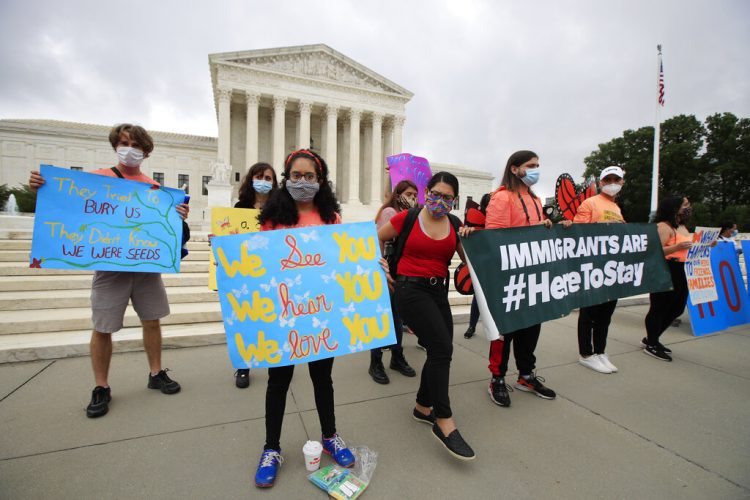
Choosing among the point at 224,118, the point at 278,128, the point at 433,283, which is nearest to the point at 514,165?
the point at 433,283

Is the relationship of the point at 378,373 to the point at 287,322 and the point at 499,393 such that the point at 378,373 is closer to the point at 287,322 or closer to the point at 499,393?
the point at 499,393

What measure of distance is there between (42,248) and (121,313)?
0.73 m

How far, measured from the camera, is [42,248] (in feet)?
7.95

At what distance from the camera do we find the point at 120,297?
9.05 feet

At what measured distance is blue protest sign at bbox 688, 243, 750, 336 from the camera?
3918mm

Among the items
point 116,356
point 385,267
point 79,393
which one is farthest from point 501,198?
point 116,356

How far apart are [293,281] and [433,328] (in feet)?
3.19

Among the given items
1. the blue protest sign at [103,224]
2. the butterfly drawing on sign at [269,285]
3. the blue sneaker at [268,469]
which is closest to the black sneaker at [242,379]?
the blue protest sign at [103,224]

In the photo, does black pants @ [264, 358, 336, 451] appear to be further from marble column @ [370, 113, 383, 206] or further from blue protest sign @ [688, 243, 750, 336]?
marble column @ [370, 113, 383, 206]

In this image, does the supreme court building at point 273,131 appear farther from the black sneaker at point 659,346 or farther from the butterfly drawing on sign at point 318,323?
the butterfly drawing on sign at point 318,323

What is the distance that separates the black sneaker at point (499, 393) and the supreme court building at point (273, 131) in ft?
82.6

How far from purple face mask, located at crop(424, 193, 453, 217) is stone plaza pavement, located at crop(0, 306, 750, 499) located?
64.4 inches

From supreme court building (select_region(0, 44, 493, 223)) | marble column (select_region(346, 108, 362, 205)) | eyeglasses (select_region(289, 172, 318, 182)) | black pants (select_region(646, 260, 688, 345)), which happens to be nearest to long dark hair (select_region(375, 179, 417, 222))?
eyeglasses (select_region(289, 172, 318, 182))

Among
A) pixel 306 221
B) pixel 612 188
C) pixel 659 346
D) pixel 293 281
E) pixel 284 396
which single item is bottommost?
pixel 659 346
